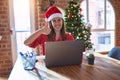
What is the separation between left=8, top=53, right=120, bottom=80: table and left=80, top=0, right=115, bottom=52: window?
3517 mm

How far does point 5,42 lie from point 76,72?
2818 millimetres

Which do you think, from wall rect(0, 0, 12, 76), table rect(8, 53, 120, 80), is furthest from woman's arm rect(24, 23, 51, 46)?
wall rect(0, 0, 12, 76)

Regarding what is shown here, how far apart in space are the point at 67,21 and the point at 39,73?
9.17 ft

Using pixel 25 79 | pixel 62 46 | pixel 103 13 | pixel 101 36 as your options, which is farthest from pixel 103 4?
pixel 25 79

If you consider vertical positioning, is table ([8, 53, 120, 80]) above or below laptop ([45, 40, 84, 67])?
below

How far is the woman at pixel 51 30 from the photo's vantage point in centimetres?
195

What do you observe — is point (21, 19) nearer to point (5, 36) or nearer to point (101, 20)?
point (5, 36)

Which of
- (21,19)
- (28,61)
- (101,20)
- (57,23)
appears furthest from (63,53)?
(101,20)

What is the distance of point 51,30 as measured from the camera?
6.76 feet

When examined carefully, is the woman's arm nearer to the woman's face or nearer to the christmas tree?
the woman's face

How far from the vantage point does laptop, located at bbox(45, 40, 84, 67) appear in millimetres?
1614

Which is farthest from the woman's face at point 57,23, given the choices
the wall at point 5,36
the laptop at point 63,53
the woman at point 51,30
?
the wall at point 5,36

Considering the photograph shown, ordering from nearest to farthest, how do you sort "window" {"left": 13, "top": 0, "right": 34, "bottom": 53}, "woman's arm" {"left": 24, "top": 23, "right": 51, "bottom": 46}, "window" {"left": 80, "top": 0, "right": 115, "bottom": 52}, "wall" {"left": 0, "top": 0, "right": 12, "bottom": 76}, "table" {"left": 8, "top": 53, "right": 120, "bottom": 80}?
"table" {"left": 8, "top": 53, "right": 120, "bottom": 80} < "woman's arm" {"left": 24, "top": 23, "right": 51, "bottom": 46} < "wall" {"left": 0, "top": 0, "right": 12, "bottom": 76} < "window" {"left": 13, "top": 0, "right": 34, "bottom": 53} < "window" {"left": 80, "top": 0, "right": 115, "bottom": 52}

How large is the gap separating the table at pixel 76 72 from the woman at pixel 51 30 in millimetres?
298
